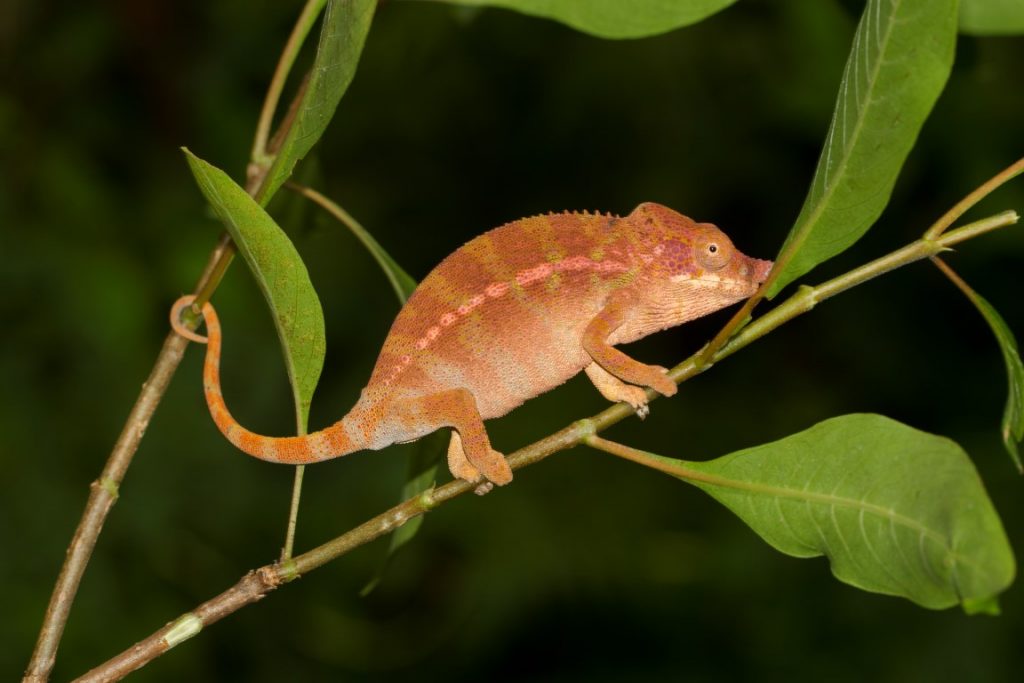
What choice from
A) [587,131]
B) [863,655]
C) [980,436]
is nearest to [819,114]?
[587,131]

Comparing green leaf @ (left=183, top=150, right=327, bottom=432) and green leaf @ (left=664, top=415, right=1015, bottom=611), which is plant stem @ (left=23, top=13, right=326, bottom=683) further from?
green leaf @ (left=664, top=415, right=1015, bottom=611)

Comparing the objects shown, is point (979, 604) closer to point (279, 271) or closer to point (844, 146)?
point (844, 146)

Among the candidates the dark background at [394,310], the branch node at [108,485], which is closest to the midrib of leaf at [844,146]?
A: the branch node at [108,485]

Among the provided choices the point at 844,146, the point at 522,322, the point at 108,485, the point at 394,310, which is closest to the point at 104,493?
the point at 108,485

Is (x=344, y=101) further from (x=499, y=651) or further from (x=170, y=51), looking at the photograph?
(x=499, y=651)

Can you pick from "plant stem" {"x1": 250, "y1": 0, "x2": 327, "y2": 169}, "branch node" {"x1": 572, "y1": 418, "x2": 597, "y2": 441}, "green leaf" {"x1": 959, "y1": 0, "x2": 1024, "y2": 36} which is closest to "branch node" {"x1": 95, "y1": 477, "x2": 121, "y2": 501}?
"plant stem" {"x1": 250, "y1": 0, "x2": 327, "y2": 169}

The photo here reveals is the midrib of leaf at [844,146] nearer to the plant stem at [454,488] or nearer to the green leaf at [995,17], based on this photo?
the plant stem at [454,488]
